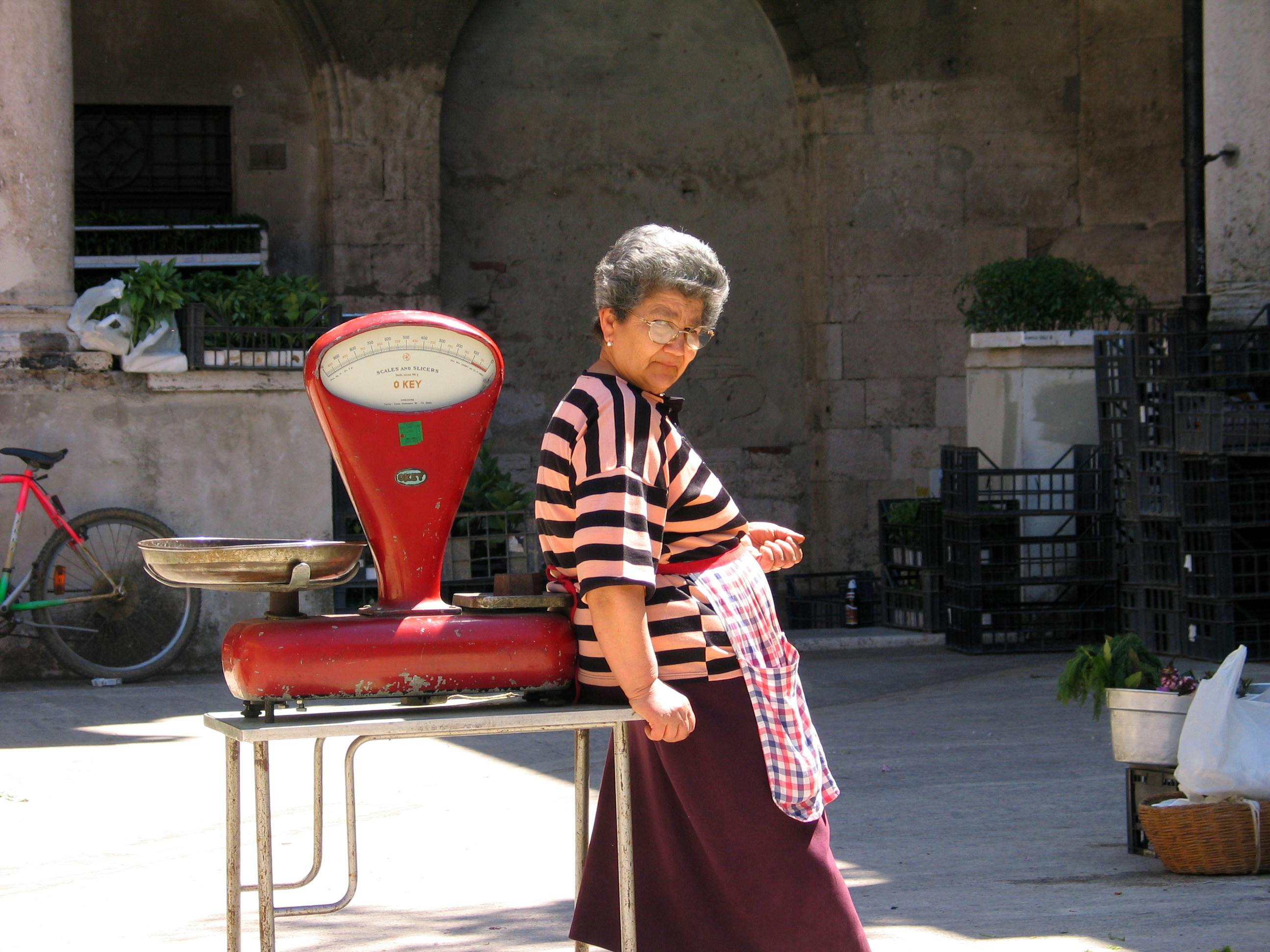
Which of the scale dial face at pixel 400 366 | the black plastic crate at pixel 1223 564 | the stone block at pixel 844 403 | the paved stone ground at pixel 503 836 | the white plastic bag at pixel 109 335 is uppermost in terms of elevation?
the white plastic bag at pixel 109 335

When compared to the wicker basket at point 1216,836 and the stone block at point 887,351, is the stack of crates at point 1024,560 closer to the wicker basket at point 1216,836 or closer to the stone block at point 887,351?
the stone block at point 887,351

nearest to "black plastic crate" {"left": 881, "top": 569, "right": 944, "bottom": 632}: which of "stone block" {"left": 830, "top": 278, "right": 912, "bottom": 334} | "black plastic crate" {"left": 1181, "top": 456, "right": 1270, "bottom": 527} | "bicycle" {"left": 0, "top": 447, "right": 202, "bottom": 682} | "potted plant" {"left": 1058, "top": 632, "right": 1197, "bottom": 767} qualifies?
"black plastic crate" {"left": 1181, "top": 456, "right": 1270, "bottom": 527}

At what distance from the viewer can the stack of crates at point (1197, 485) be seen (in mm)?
7590

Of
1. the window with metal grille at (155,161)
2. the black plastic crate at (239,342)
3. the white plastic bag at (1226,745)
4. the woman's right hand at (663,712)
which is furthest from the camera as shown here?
the window with metal grille at (155,161)

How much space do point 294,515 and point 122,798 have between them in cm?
307

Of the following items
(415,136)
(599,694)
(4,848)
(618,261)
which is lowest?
(4,848)

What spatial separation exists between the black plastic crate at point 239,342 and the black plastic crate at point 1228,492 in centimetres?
446

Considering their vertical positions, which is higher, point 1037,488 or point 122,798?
point 1037,488

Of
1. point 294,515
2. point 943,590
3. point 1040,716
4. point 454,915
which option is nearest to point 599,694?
point 454,915

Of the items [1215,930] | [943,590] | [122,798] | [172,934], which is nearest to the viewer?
[1215,930]

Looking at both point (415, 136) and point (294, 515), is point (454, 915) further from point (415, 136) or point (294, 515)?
point (415, 136)

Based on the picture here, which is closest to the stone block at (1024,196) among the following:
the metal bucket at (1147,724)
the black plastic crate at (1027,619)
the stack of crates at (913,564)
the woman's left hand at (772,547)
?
the stack of crates at (913,564)

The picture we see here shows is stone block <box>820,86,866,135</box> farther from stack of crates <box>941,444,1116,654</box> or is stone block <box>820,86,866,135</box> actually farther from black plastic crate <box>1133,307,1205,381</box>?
black plastic crate <box>1133,307,1205,381</box>

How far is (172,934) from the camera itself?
152 inches
